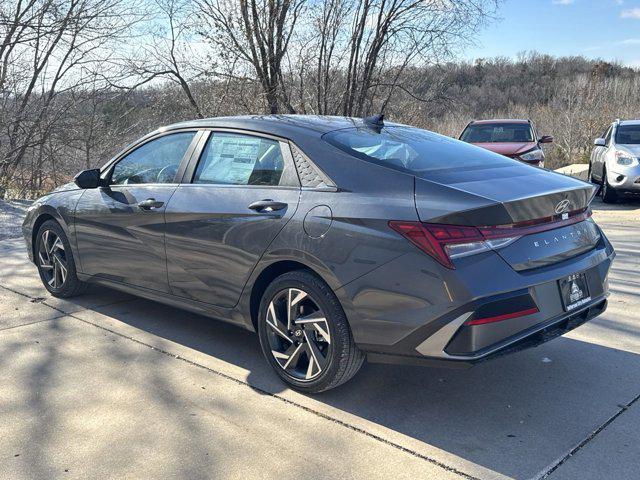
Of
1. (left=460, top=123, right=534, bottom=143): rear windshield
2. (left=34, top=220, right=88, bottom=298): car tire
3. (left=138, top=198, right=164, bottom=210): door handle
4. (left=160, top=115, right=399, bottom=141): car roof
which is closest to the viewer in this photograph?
(left=160, top=115, right=399, bottom=141): car roof

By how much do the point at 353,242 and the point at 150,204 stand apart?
5.82 ft

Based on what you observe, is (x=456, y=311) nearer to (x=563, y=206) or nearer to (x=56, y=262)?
(x=563, y=206)

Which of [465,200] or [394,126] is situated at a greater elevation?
[394,126]

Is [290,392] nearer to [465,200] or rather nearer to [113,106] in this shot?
[465,200]

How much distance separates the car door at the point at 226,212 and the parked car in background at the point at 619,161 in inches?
356

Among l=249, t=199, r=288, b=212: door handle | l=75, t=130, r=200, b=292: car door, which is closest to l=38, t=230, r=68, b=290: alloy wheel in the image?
l=75, t=130, r=200, b=292: car door

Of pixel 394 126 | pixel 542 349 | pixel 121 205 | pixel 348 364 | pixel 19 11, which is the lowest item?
pixel 542 349

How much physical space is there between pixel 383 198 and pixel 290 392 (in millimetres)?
1248

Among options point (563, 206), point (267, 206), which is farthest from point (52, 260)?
point (563, 206)

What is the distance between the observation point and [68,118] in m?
16.2

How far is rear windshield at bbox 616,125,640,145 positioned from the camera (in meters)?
11.4

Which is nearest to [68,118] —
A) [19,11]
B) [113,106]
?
[113,106]

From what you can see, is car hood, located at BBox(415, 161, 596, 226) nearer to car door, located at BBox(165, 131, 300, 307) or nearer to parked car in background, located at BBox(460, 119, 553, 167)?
car door, located at BBox(165, 131, 300, 307)

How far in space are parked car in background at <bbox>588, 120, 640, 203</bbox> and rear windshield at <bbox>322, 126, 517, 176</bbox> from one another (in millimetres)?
8024
